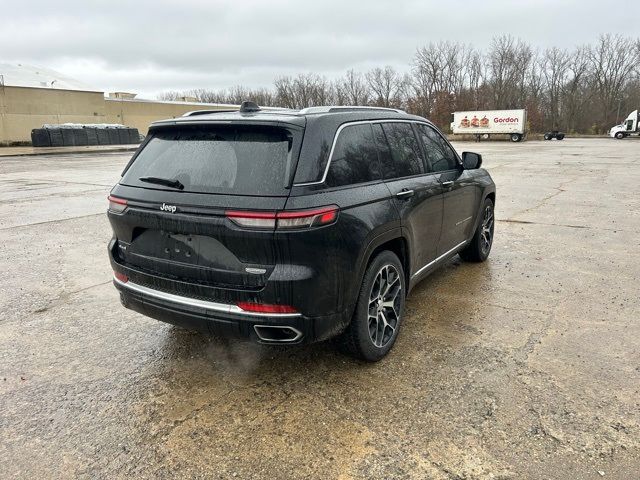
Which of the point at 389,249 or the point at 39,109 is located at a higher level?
the point at 39,109

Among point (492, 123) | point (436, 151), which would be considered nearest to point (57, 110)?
point (492, 123)

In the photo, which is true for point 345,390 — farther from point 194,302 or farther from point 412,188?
point 412,188

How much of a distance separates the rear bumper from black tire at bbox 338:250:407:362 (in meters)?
0.20

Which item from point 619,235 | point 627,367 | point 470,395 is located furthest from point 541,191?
point 470,395

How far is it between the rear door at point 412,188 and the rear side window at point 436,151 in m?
0.20

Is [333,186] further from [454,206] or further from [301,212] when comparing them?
[454,206]

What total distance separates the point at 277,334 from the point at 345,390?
0.65 m

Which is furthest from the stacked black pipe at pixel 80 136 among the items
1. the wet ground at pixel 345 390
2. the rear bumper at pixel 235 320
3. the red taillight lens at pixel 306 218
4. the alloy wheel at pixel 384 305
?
the red taillight lens at pixel 306 218

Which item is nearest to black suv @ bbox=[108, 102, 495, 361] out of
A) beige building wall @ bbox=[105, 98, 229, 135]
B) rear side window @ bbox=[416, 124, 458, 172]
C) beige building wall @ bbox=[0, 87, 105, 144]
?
rear side window @ bbox=[416, 124, 458, 172]

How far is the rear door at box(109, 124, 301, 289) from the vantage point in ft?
9.03

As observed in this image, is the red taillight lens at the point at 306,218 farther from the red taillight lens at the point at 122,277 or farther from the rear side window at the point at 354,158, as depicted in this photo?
the red taillight lens at the point at 122,277

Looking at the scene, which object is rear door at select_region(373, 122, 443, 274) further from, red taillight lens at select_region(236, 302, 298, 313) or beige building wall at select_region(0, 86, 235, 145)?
beige building wall at select_region(0, 86, 235, 145)

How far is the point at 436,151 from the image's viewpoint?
14.9 feet

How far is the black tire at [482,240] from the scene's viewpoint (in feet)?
18.5
